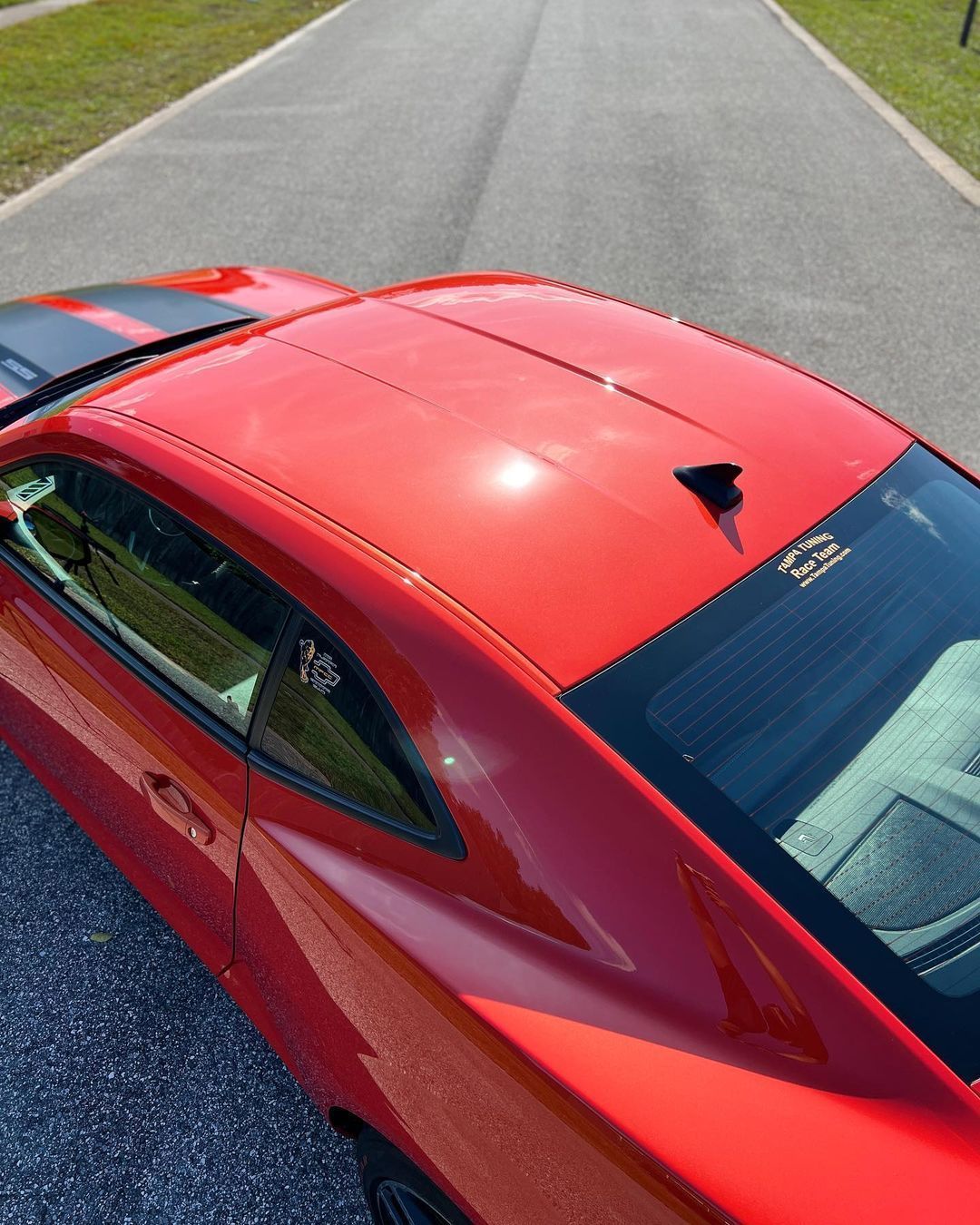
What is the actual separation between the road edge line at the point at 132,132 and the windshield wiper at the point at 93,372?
5.70 meters

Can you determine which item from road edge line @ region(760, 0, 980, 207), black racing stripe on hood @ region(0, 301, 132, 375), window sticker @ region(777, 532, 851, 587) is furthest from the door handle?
road edge line @ region(760, 0, 980, 207)

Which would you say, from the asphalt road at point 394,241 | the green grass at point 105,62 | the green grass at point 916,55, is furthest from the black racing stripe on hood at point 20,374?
the green grass at point 916,55

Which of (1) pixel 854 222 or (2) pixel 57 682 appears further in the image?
(1) pixel 854 222

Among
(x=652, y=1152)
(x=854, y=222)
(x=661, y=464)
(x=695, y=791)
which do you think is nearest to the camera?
(x=652, y=1152)

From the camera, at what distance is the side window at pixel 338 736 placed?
66.3 inches

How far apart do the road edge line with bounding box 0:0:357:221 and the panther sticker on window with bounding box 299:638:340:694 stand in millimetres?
7891

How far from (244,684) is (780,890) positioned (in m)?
1.14

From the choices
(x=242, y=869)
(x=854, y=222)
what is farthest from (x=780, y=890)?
(x=854, y=222)

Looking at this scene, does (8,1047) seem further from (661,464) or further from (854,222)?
(854,222)

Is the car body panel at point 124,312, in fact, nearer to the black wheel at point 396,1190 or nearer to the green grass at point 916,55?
the black wheel at point 396,1190

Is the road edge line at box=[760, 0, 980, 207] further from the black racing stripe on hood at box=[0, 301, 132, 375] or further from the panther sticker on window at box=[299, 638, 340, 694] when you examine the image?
the panther sticker on window at box=[299, 638, 340, 694]

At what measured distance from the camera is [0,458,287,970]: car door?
200cm

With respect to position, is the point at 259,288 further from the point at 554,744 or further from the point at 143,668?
the point at 554,744

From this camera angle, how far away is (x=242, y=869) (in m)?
1.97
